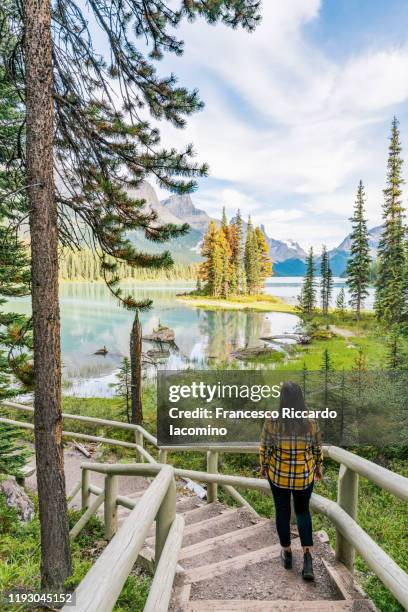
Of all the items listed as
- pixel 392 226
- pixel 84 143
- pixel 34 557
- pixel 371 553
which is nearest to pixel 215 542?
Result: pixel 371 553

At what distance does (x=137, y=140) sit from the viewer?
3836 mm

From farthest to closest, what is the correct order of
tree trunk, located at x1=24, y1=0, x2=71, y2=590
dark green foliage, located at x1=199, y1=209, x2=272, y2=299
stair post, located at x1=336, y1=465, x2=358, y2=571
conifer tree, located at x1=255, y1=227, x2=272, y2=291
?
conifer tree, located at x1=255, y1=227, x2=272, y2=291
dark green foliage, located at x1=199, y1=209, x2=272, y2=299
tree trunk, located at x1=24, y1=0, x2=71, y2=590
stair post, located at x1=336, y1=465, x2=358, y2=571

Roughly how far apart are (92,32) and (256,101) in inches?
535

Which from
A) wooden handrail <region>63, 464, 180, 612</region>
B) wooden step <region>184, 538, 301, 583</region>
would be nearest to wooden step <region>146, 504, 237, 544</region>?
wooden step <region>184, 538, 301, 583</region>

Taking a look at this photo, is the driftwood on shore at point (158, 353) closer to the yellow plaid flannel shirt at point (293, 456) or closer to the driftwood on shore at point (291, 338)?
the driftwood on shore at point (291, 338)

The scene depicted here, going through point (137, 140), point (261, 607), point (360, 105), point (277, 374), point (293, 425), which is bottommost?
point (277, 374)

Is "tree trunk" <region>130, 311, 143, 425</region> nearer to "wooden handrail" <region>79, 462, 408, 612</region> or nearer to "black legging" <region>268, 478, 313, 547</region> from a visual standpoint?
"wooden handrail" <region>79, 462, 408, 612</region>

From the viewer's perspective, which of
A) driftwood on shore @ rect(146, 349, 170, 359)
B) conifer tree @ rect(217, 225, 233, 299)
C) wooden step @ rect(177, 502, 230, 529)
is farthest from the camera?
conifer tree @ rect(217, 225, 233, 299)

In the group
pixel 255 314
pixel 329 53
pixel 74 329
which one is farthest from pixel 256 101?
pixel 74 329

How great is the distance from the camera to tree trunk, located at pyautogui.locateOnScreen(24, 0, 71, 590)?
3.05 meters

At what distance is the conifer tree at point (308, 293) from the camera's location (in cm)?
1498

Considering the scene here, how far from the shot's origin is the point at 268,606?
6.07 feet

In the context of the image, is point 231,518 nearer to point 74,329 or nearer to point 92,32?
point 92,32

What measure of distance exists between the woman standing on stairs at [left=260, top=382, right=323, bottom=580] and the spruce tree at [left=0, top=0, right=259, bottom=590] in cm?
183
